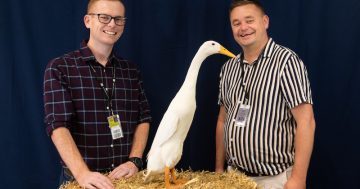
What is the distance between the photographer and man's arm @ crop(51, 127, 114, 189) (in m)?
1.24

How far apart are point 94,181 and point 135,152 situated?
1.08 ft

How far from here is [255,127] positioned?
147 cm

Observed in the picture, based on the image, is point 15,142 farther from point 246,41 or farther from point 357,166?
point 357,166

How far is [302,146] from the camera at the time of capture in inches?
55.5

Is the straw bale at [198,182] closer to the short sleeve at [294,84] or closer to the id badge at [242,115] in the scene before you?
the id badge at [242,115]

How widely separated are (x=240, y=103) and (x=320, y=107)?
2.04 feet

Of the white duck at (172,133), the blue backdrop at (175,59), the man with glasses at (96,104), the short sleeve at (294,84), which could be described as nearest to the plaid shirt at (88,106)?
the man with glasses at (96,104)

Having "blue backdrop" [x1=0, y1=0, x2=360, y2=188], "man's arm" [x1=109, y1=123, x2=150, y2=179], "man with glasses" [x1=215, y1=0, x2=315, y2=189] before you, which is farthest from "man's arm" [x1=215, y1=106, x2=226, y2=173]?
"man's arm" [x1=109, y1=123, x2=150, y2=179]

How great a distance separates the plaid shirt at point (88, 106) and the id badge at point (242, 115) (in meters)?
0.49

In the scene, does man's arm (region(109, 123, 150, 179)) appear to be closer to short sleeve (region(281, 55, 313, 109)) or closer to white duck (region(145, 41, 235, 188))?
white duck (region(145, 41, 235, 188))

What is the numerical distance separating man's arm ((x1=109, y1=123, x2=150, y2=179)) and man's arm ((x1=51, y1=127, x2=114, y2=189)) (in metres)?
0.12

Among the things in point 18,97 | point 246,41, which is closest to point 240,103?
point 246,41

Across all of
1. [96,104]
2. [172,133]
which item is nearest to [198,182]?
[172,133]

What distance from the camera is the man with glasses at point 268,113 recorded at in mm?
1411
